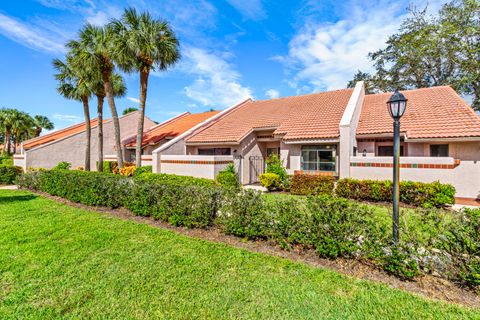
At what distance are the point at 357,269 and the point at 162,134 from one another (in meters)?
21.0

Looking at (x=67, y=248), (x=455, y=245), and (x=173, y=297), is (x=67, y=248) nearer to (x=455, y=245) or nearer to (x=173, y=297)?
(x=173, y=297)

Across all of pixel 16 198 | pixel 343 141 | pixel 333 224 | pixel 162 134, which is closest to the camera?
pixel 333 224

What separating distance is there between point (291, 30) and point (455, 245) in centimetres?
1647

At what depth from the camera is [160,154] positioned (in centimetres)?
1652

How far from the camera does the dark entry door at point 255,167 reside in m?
17.0

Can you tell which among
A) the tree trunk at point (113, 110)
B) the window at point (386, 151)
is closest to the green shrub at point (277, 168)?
the window at point (386, 151)

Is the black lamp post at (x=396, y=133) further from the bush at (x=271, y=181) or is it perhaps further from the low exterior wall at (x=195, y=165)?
the low exterior wall at (x=195, y=165)

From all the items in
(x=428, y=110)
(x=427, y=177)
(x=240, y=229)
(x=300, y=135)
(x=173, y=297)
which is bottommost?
(x=173, y=297)

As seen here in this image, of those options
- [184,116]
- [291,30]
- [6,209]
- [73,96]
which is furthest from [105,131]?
[291,30]

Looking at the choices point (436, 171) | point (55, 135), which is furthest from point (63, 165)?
point (436, 171)

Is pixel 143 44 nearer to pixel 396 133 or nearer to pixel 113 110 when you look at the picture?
pixel 113 110

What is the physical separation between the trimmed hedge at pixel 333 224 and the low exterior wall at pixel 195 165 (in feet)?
20.8

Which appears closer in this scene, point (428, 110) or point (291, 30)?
point (428, 110)

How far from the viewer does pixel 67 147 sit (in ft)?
74.1
